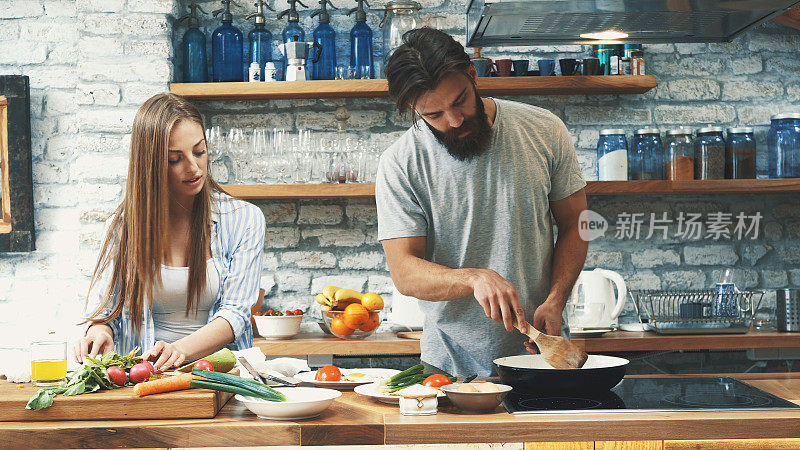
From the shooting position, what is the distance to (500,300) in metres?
1.78

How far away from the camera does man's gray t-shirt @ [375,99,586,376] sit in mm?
2178

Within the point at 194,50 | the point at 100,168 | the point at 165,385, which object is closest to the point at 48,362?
the point at 165,385

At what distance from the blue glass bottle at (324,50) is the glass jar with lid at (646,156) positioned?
149 centimetres

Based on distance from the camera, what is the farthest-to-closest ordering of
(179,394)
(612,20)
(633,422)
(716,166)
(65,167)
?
(65,167) → (716,166) → (612,20) → (179,394) → (633,422)

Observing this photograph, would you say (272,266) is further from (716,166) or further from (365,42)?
(716,166)

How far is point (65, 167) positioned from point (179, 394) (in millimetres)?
2557

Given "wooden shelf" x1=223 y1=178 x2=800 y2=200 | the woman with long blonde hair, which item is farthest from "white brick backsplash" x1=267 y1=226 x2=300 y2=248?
the woman with long blonde hair

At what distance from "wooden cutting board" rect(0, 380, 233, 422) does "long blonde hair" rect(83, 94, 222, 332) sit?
1.83 ft

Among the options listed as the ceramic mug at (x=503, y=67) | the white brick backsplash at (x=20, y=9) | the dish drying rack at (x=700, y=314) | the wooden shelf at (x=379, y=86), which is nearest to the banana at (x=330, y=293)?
the wooden shelf at (x=379, y=86)

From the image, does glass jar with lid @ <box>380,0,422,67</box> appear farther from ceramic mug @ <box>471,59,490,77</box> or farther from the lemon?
the lemon

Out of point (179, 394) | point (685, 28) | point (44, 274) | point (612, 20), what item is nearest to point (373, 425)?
point (179, 394)

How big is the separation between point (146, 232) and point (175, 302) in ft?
0.71

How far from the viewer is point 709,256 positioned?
375 cm

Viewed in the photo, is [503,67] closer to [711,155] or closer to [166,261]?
[711,155]
